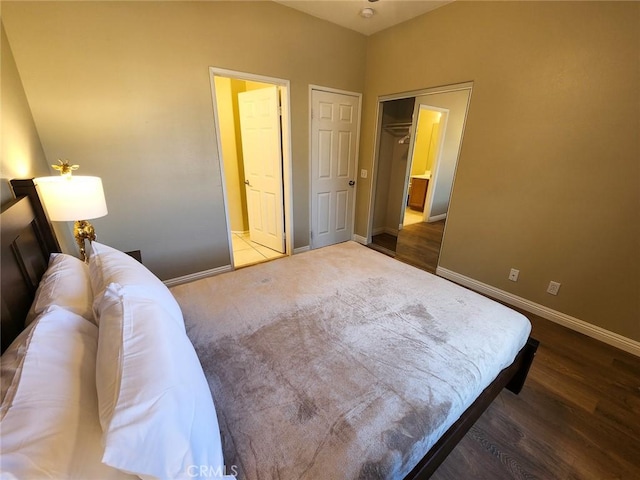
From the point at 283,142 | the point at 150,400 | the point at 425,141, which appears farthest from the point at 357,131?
the point at 150,400

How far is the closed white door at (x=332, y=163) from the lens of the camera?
3.25 m

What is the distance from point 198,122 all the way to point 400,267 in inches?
88.9

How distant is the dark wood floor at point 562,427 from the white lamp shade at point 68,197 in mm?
2358

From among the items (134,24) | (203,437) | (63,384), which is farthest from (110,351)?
(134,24)

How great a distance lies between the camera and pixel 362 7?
103 inches

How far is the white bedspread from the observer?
79cm

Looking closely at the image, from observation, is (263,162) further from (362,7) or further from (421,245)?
(421,245)

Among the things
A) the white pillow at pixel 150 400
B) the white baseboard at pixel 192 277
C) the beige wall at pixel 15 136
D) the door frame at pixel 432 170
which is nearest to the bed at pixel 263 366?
the white pillow at pixel 150 400

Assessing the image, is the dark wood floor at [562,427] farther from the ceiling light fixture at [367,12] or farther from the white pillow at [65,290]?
the ceiling light fixture at [367,12]

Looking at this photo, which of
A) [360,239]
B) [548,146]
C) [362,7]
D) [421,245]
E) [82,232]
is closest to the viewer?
[82,232]

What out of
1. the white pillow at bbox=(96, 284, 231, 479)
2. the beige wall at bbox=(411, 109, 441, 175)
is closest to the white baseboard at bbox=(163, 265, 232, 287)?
the white pillow at bbox=(96, 284, 231, 479)

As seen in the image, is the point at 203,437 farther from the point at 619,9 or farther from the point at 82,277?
the point at 619,9

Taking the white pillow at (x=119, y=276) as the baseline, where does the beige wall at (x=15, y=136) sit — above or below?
above

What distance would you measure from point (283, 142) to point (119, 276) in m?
2.45
